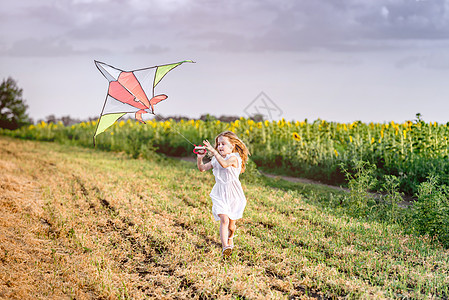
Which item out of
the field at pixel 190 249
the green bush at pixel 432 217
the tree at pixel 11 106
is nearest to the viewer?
the field at pixel 190 249

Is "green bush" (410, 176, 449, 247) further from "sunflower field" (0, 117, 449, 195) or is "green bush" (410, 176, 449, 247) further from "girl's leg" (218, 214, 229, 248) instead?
"girl's leg" (218, 214, 229, 248)

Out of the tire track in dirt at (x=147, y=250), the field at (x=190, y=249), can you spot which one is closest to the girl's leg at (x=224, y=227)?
the field at (x=190, y=249)

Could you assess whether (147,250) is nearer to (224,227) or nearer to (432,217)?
(224,227)

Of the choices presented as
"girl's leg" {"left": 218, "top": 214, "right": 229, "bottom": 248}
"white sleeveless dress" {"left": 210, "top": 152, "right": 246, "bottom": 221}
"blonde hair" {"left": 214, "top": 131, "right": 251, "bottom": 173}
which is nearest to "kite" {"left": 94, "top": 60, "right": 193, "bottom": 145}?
"blonde hair" {"left": 214, "top": 131, "right": 251, "bottom": 173}

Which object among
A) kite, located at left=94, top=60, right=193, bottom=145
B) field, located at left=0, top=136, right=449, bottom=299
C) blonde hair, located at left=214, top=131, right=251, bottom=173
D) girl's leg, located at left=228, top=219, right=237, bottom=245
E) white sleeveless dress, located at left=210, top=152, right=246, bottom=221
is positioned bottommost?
field, located at left=0, top=136, right=449, bottom=299

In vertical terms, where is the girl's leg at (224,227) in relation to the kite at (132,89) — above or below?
below

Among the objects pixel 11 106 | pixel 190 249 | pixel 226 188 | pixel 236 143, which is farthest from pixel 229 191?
pixel 11 106

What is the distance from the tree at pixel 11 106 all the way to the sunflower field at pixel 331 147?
22.0ft

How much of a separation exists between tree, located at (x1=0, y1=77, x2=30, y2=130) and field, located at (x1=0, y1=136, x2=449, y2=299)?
13126 millimetres

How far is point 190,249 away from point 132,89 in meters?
1.93

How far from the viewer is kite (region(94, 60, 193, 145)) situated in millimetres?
4484

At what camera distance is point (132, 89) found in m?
4.56

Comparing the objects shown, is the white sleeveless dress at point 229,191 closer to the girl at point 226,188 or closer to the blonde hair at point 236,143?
the girl at point 226,188

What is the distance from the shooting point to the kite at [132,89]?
4.48 metres
